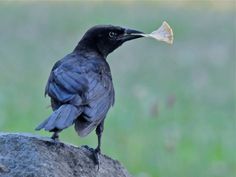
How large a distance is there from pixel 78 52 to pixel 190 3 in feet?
39.4

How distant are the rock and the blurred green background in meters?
2.85

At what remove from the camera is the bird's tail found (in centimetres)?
536

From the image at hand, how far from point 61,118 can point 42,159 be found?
1.21ft

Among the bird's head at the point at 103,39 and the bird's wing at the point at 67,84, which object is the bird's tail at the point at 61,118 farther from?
the bird's head at the point at 103,39

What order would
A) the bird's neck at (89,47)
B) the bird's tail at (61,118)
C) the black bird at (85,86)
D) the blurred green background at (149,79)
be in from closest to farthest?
the bird's tail at (61,118) → the black bird at (85,86) → the bird's neck at (89,47) → the blurred green background at (149,79)

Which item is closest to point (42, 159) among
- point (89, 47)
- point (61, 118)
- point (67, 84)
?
point (61, 118)

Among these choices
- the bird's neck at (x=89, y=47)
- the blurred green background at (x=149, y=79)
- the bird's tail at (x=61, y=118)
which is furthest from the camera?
the blurred green background at (x=149, y=79)

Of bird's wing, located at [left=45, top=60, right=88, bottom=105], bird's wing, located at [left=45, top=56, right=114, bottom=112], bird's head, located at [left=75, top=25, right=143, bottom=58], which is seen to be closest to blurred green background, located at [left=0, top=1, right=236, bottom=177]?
bird's head, located at [left=75, top=25, right=143, bottom=58]

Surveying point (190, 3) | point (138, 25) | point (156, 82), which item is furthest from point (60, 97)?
point (190, 3)

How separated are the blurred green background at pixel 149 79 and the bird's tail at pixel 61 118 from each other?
2.73 metres

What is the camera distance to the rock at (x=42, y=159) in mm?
5084

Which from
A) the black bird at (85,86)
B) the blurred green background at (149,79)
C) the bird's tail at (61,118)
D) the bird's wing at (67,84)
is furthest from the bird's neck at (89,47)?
the blurred green background at (149,79)

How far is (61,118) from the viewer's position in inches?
216

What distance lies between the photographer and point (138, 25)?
596 inches
